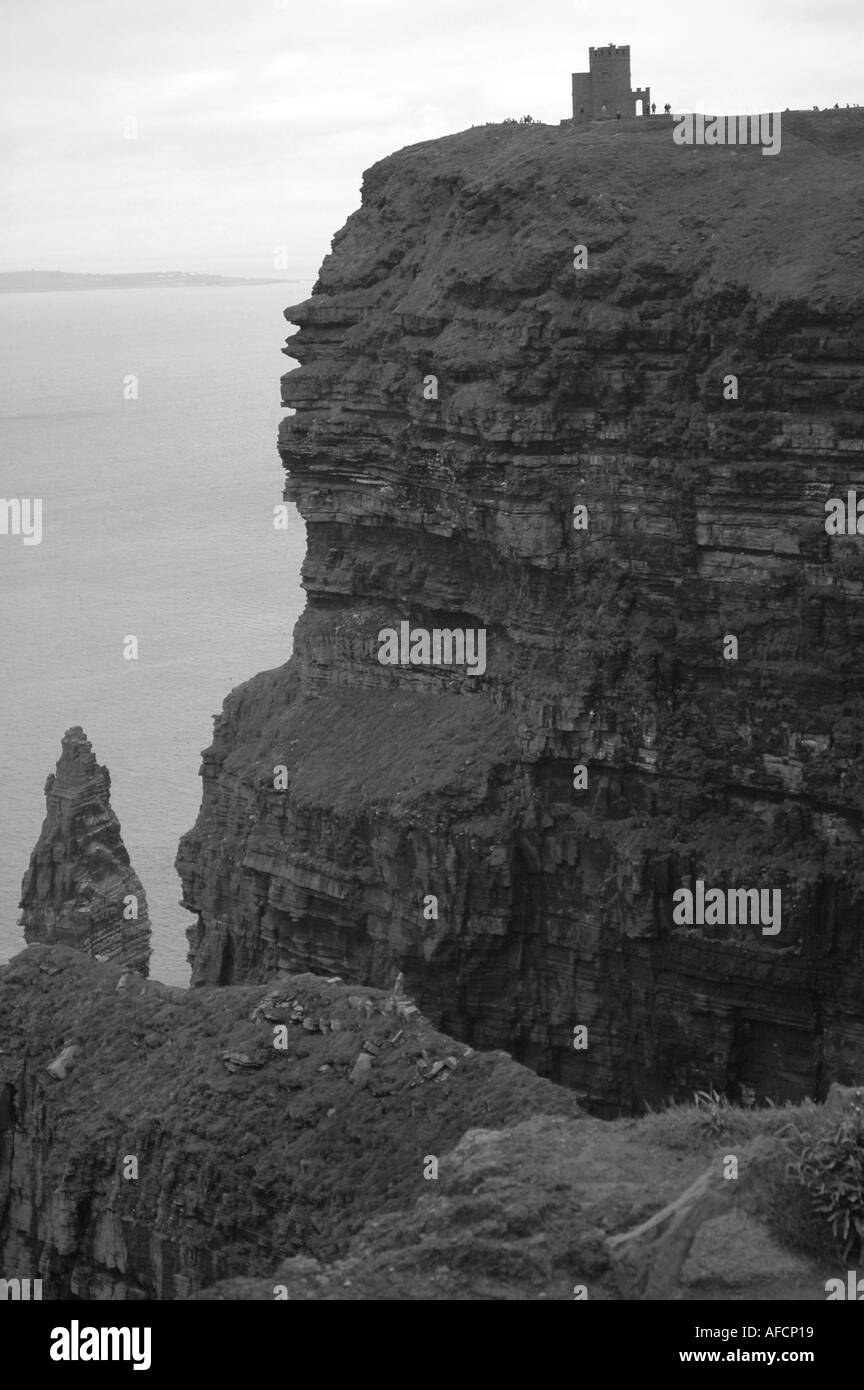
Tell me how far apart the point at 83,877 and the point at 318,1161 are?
101ft

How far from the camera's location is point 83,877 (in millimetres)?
74438

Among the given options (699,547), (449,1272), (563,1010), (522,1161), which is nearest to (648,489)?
(699,547)

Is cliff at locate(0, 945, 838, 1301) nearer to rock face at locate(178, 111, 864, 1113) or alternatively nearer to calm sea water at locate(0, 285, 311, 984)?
rock face at locate(178, 111, 864, 1113)

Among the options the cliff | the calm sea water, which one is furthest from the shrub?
the calm sea water

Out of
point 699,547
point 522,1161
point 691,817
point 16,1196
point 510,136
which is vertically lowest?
point 16,1196

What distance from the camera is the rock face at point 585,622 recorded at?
2291 inches

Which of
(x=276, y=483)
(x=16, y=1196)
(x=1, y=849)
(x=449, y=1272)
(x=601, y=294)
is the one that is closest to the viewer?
(x=449, y=1272)

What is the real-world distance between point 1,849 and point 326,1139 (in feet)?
159

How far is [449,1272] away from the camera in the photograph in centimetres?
3444

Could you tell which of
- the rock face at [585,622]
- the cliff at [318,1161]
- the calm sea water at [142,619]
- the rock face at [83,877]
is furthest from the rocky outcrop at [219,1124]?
the calm sea water at [142,619]

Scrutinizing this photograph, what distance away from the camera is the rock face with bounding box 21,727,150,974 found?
243ft

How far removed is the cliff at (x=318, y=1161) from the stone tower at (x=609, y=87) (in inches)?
1269

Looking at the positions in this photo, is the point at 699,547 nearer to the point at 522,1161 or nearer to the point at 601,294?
the point at 601,294

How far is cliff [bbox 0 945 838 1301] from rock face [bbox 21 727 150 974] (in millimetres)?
16644
